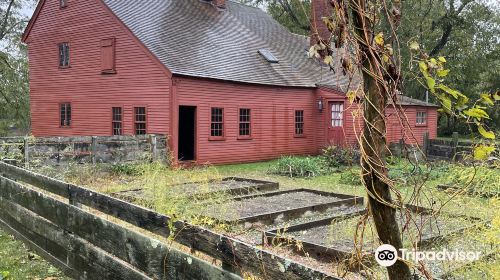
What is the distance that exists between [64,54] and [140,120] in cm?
678

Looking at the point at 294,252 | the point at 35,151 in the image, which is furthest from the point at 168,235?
the point at 35,151

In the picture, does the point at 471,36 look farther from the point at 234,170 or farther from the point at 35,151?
the point at 35,151

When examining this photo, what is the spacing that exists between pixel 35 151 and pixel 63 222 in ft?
34.2

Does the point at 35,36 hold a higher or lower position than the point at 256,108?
higher

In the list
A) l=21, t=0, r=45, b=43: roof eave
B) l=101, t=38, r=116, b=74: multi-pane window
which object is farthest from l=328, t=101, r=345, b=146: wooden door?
l=21, t=0, r=45, b=43: roof eave

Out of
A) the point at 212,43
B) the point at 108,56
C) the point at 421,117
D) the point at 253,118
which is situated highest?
the point at 212,43

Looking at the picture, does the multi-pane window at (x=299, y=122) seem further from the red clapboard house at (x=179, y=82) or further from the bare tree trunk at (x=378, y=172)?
the bare tree trunk at (x=378, y=172)

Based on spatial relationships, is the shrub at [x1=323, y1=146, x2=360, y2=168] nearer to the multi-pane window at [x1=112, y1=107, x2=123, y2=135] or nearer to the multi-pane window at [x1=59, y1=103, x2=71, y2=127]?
the multi-pane window at [x1=112, y1=107, x2=123, y2=135]

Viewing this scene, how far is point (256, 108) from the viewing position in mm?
22250

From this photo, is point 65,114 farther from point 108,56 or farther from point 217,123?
point 217,123

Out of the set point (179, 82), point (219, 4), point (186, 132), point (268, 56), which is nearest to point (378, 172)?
point (179, 82)

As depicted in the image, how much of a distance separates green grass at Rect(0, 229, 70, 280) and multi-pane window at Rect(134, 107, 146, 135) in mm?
13321

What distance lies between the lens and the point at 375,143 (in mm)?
2186

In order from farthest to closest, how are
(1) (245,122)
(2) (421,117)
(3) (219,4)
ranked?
(2) (421,117)
(3) (219,4)
(1) (245,122)
